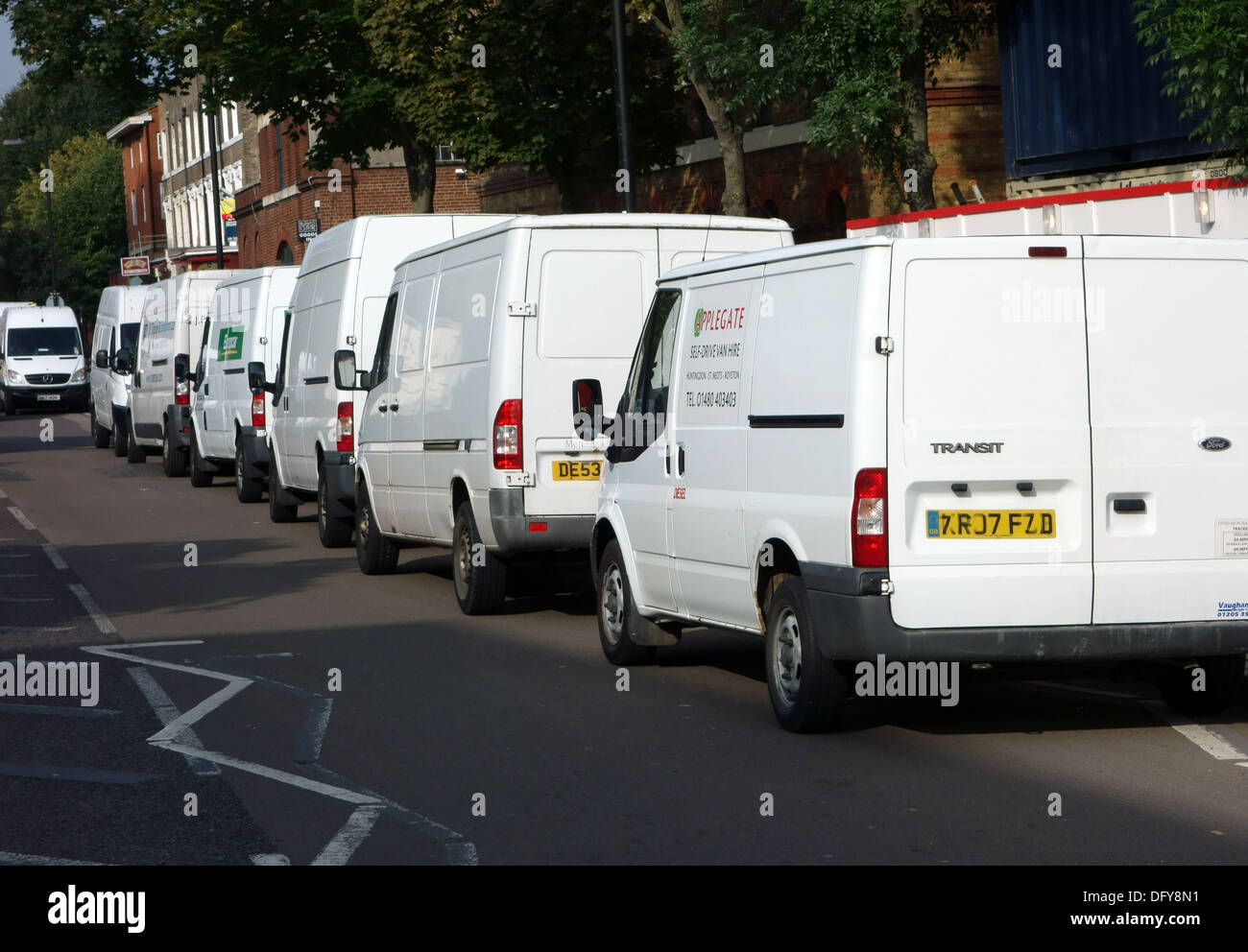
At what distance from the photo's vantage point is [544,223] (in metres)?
12.4

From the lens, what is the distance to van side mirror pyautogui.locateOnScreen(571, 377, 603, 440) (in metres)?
11.2

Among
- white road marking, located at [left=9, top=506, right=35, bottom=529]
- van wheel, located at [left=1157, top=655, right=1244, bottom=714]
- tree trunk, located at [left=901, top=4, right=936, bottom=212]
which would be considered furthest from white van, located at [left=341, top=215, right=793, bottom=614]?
white road marking, located at [left=9, top=506, right=35, bottom=529]

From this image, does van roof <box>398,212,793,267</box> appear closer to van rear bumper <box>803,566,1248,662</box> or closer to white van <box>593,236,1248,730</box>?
white van <box>593,236,1248,730</box>

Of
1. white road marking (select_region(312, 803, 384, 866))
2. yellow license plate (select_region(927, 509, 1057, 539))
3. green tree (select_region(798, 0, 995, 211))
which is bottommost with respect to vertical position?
white road marking (select_region(312, 803, 384, 866))

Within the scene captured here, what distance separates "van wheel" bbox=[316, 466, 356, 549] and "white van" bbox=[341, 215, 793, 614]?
4934 millimetres

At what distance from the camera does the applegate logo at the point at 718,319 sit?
30.9 feet

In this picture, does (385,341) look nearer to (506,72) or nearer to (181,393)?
(506,72)

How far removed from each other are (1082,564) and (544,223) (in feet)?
17.1

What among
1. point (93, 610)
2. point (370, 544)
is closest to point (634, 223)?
point (370, 544)

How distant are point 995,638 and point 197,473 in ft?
67.0
